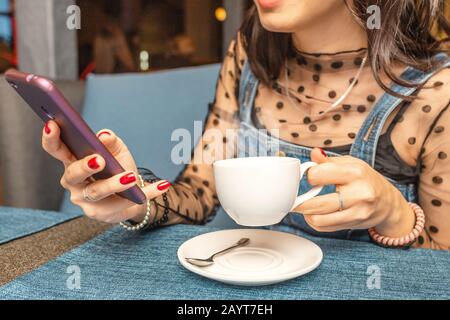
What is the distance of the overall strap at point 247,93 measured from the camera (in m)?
1.05

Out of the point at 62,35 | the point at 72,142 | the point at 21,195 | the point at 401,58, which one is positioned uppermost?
the point at 62,35

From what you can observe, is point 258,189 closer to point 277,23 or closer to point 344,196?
point 344,196

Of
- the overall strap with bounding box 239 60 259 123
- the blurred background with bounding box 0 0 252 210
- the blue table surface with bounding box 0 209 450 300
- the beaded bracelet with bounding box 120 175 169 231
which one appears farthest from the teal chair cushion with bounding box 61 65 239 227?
the blue table surface with bounding box 0 209 450 300

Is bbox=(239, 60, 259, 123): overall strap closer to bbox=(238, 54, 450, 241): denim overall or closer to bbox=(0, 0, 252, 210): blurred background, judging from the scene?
bbox=(238, 54, 450, 241): denim overall

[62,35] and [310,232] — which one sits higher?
[62,35]

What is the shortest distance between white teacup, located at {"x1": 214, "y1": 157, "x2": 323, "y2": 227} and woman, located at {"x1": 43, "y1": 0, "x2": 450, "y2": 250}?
0.08 metres

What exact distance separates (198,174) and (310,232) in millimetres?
272

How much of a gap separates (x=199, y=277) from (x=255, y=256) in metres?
0.09

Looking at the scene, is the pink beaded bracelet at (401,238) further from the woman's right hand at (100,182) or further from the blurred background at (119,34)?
the blurred background at (119,34)

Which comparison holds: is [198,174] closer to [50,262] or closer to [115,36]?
[50,262]

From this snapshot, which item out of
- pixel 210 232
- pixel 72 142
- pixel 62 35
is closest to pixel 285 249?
pixel 210 232

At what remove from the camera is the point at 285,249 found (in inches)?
25.0

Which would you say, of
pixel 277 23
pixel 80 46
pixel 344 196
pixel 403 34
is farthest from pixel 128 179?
pixel 80 46

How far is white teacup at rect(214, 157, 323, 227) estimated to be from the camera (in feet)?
1.70
